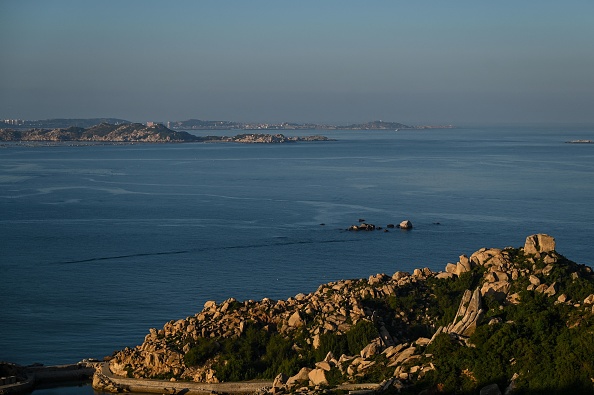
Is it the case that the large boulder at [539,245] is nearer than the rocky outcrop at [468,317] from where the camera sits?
No

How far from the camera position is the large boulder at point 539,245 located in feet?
110

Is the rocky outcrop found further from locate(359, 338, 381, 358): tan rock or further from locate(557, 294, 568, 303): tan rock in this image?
locate(557, 294, 568, 303): tan rock

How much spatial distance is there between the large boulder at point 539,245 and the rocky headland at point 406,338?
0.10m

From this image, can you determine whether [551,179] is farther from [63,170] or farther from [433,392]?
[433,392]

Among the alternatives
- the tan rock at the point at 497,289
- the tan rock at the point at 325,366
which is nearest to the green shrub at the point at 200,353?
Answer: the tan rock at the point at 325,366

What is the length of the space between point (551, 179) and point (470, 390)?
8226cm

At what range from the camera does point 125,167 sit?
128 metres

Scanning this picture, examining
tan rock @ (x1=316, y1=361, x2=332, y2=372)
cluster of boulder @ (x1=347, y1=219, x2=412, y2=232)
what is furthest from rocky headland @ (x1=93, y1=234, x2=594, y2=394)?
cluster of boulder @ (x1=347, y1=219, x2=412, y2=232)

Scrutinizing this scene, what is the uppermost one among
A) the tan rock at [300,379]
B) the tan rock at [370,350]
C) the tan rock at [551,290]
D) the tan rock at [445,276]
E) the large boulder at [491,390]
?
the tan rock at [551,290]

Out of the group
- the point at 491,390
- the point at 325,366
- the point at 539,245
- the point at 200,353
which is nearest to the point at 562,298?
the point at 539,245

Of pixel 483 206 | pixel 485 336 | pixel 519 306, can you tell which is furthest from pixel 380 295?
pixel 483 206

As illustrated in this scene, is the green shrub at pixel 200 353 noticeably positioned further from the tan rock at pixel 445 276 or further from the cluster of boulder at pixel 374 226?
the cluster of boulder at pixel 374 226

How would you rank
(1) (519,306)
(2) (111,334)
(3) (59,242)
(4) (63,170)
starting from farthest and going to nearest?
(4) (63,170) → (3) (59,242) → (2) (111,334) → (1) (519,306)

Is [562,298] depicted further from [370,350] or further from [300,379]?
[300,379]
